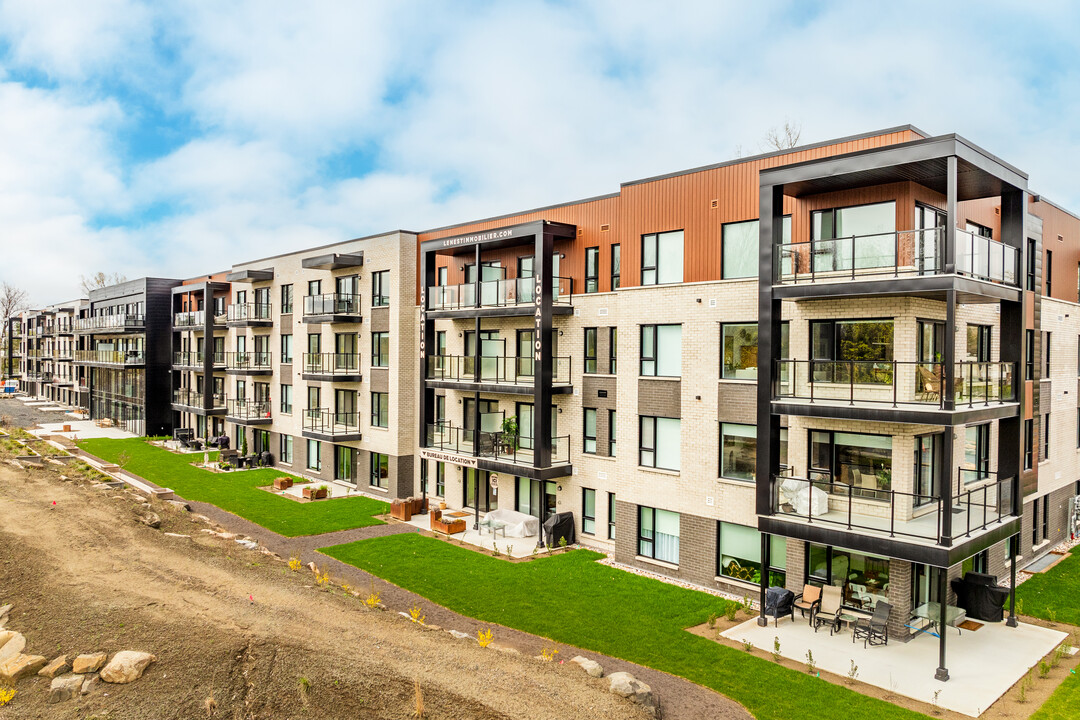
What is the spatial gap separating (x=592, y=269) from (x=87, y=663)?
54.2ft

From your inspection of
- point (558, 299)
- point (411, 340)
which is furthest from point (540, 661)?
point (411, 340)

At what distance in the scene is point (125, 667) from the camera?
1108 centimetres

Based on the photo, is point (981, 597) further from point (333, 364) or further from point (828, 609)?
point (333, 364)

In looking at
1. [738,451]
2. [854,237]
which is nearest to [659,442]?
[738,451]

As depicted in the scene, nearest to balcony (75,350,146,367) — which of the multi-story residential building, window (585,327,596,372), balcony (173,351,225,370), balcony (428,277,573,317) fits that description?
the multi-story residential building

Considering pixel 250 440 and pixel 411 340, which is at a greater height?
pixel 411 340

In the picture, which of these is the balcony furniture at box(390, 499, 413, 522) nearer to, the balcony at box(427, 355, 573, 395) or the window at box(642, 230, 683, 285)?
the balcony at box(427, 355, 573, 395)

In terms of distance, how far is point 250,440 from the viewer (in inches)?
1563

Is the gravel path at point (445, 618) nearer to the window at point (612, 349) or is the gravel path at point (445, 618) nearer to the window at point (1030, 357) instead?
the window at point (612, 349)

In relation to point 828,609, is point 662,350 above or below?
above

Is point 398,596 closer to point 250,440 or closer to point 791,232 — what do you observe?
point 791,232

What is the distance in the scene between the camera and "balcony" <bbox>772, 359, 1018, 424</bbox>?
44.9ft

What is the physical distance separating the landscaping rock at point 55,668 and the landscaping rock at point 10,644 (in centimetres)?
83

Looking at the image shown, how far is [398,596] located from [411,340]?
13.9m
